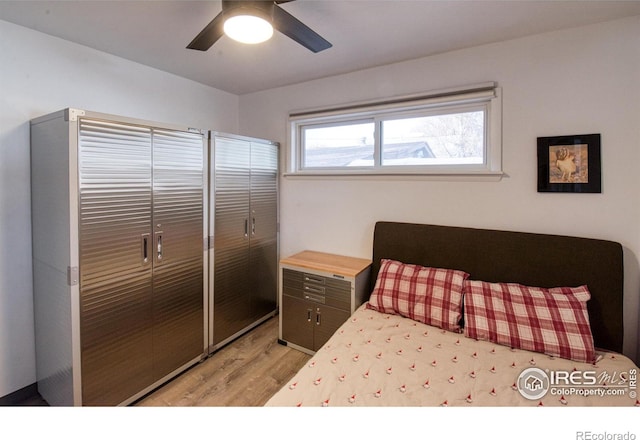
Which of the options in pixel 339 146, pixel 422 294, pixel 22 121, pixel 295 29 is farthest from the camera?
pixel 339 146

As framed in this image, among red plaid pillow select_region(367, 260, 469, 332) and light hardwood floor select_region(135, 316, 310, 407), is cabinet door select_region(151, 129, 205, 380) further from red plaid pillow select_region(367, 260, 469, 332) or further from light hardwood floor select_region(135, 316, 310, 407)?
red plaid pillow select_region(367, 260, 469, 332)

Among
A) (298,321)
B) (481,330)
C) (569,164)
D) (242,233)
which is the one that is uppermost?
(569,164)

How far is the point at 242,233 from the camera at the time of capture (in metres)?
2.84

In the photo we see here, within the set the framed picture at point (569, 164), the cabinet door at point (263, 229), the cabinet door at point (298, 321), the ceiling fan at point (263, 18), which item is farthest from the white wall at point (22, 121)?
the framed picture at point (569, 164)

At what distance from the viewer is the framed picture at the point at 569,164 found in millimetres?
1951

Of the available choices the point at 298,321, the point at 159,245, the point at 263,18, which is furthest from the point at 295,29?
the point at 298,321

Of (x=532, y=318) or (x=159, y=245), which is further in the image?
(x=159, y=245)

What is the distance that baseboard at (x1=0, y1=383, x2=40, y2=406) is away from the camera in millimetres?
1961

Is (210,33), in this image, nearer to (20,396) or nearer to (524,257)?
(524,257)

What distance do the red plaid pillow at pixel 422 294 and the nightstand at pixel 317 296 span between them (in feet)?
0.71

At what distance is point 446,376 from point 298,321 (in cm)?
142

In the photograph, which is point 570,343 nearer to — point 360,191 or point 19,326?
point 360,191

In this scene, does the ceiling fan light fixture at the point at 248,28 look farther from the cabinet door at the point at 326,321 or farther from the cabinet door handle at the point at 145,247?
the cabinet door at the point at 326,321

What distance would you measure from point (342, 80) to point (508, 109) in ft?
4.67
